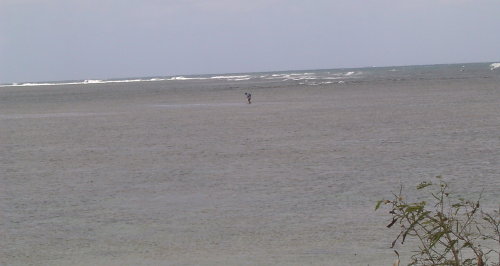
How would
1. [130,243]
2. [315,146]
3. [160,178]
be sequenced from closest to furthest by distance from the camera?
[130,243] < [160,178] < [315,146]

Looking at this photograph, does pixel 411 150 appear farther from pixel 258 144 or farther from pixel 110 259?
pixel 110 259

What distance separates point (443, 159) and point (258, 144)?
6383 millimetres

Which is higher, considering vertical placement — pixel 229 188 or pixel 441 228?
pixel 441 228

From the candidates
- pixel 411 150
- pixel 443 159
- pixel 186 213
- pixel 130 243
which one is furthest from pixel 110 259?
pixel 411 150

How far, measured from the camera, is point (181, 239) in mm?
10438

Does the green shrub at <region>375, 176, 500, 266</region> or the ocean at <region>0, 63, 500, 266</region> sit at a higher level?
the green shrub at <region>375, 176, 500, 266</region>

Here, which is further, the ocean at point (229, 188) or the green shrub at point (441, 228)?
the ocean at point (229, 188)

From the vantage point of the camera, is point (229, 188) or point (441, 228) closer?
point (441, 228)

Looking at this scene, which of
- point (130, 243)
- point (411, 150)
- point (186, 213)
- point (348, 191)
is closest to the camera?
point (130, 243)

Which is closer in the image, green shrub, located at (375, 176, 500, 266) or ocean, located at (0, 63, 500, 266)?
green shrub, located at (375, 176, 500, 266)

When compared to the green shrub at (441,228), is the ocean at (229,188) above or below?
below

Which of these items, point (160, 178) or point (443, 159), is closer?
point (160, 178)

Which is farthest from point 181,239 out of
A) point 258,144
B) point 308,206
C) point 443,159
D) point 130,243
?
point 258,144

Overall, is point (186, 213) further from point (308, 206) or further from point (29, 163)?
point (29, 163)
